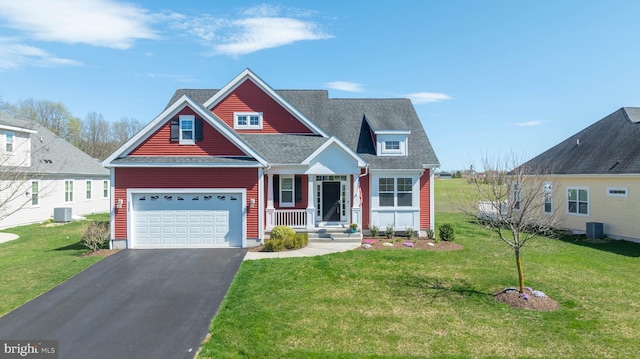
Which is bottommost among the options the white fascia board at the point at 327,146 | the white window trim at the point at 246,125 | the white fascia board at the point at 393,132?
the white fascia board at the point at 327,146

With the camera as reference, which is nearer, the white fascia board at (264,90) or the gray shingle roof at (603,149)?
the gray shingle roof at (603,149)

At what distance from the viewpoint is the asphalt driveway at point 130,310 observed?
22.5ft

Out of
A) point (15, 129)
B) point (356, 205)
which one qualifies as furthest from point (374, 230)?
point (15, 129)

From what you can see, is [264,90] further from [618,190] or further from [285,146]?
[618,190]

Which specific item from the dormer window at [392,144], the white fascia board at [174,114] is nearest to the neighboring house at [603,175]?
the dormer window at [392,144]

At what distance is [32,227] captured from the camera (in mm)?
21875

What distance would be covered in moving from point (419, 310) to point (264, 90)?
566 inches

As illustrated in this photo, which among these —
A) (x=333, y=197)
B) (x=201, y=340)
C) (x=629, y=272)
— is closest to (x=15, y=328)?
(x=201, y=340)

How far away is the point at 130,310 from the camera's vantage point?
856 centimetres

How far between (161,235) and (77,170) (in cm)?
1756

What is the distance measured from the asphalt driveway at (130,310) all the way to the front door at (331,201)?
6356 mm

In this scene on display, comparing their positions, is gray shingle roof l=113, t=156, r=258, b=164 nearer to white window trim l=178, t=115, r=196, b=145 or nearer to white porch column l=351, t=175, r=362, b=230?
white window trim l=178, t=115, r=196, b=145

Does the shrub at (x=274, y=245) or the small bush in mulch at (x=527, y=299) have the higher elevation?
the shrub at (x=274, y=245)

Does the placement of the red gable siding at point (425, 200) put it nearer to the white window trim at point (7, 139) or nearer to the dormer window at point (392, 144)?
the dormer window at point (392, 144)
